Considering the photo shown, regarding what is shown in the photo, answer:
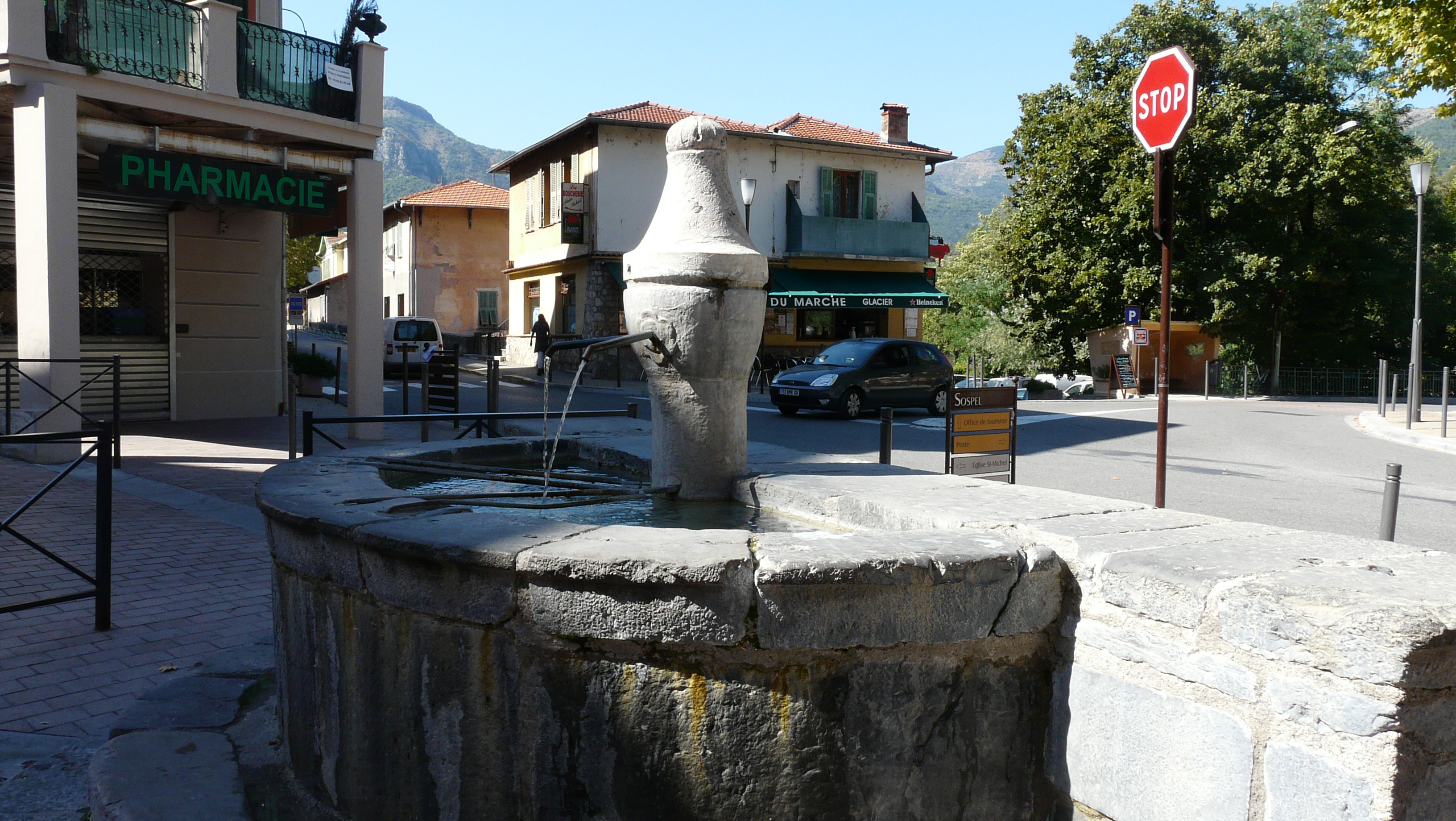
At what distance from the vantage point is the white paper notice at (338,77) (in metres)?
12.8

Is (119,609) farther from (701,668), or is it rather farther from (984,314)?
(984,314)

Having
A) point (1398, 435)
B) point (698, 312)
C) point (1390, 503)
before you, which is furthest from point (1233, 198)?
point (698, 312)

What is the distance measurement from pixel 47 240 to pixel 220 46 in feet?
9.42

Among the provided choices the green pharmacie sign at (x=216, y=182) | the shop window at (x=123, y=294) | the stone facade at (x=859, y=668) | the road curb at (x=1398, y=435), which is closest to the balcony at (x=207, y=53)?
the green pharmacie sign at (x=216, y=182)

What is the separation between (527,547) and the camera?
8.08ft

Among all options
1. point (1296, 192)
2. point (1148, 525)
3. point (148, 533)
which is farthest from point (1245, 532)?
point (1296, 192)

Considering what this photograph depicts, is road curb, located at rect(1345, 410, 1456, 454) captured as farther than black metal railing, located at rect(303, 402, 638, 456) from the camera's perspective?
Yes

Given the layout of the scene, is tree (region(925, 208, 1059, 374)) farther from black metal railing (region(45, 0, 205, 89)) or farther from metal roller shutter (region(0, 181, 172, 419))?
black metal railing (region(45, 0, 205, 89))

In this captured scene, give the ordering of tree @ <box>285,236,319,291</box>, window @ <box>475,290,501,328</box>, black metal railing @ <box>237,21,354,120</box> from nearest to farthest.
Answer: black metal railing @ <box>237,21,354,120</box>, window @ <box>475,290,501,328</box>, tree @ <box>285,236,319,291</box>

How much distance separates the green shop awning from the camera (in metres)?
27.9

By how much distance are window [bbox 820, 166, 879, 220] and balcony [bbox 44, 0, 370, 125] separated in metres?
18.7

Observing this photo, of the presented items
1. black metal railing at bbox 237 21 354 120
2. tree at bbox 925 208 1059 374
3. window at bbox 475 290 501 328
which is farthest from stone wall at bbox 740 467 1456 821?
window at bbox 475 290 501 328

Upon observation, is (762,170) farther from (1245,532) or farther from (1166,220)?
(1245,532)

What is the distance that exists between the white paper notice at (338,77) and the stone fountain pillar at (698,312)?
1039 centimetres
